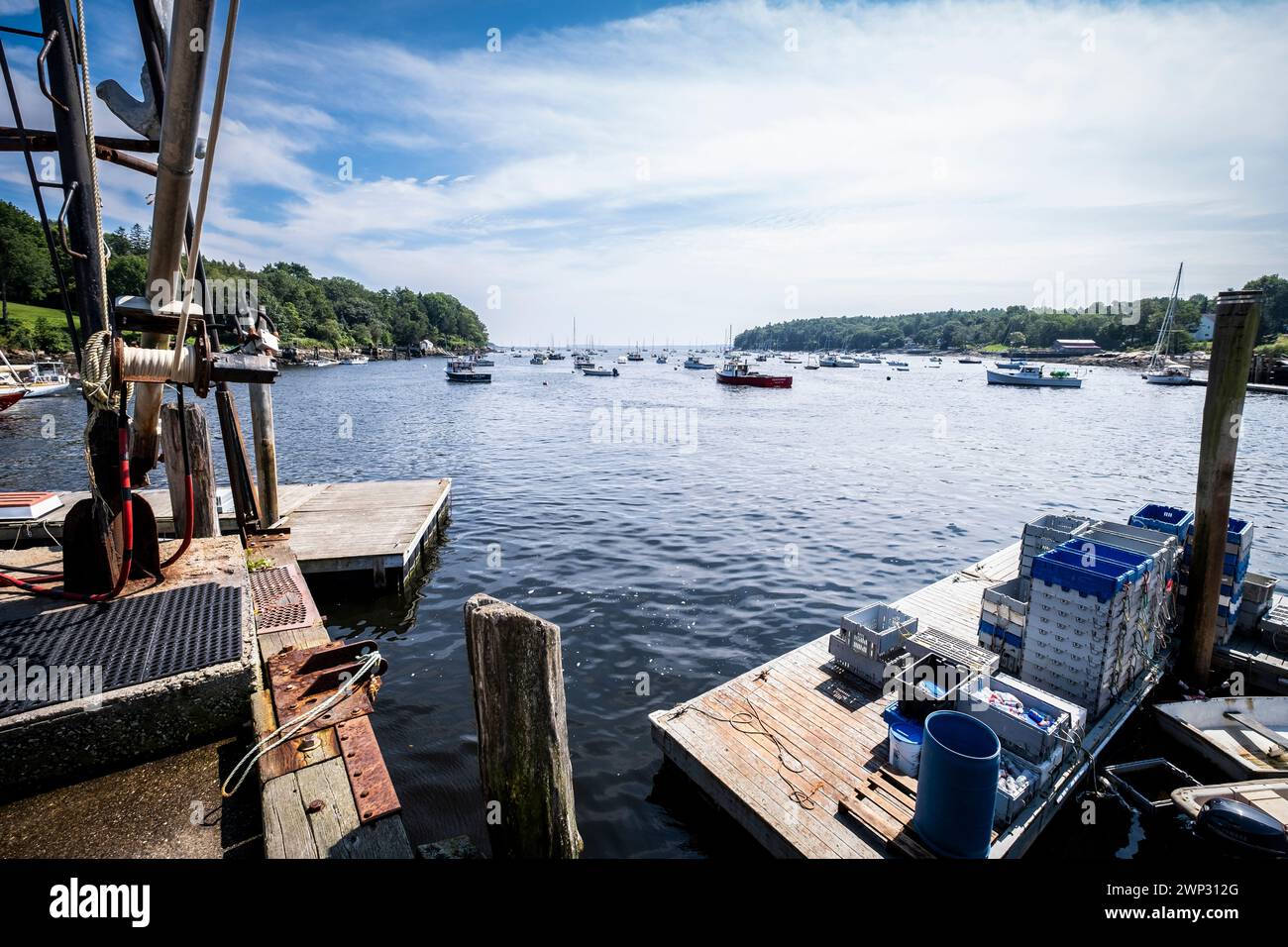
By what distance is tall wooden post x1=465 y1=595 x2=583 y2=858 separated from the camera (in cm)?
408

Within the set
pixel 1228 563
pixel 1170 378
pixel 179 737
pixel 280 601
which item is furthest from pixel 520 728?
pixel 1170 378

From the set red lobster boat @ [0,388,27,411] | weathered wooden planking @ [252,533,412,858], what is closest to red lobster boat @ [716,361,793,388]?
red lobster boat @ [0,388,27,411]

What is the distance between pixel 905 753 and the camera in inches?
258

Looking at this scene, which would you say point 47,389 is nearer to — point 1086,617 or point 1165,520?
point 1086,617

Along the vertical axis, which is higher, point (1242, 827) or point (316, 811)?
point (316, 811)

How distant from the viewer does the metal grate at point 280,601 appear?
24.1 feet

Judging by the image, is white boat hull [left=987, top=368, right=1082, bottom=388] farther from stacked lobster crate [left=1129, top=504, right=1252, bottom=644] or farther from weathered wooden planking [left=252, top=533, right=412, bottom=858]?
weathered wooden planking [left=252, top=533, right=412, bottom=858]

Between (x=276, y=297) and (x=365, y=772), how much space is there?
6107 inches

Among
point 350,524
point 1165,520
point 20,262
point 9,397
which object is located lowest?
point 350,524

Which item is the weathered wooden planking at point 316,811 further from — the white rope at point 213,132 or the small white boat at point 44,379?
the small white boat at point 44,379

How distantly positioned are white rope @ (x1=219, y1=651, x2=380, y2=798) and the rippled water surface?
268 centimetres

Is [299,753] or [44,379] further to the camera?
[44,379]
